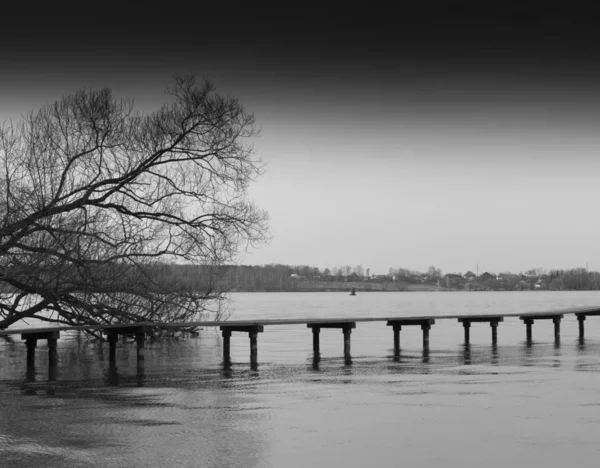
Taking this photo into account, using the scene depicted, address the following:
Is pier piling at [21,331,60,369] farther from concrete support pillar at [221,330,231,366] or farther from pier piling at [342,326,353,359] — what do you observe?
pier piling at [342,326,353,359]

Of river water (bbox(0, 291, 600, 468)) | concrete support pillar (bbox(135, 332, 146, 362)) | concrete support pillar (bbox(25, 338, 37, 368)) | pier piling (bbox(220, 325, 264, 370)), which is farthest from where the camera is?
pier piling (bbox(220, 325, 264, 370))

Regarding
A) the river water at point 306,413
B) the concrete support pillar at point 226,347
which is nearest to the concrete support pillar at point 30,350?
the river water at point 306,413

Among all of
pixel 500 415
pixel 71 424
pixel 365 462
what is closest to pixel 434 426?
pixel 500 415

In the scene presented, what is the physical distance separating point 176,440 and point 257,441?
1.02 metres

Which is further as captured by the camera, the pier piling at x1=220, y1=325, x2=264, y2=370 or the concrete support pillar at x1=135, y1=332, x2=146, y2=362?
the pier piling at x1=220, y1=325, x2=264, y2=370

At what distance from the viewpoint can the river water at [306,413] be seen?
10.2m

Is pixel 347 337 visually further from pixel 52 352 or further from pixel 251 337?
pixel 52 352

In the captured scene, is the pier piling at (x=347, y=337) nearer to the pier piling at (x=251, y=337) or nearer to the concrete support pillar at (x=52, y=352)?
the pier piling at (x=251, y=337)

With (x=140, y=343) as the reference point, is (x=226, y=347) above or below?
below

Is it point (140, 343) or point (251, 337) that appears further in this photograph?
point (251, 337)

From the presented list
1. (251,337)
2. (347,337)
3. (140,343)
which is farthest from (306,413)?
(347,337)

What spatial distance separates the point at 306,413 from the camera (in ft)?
44.5

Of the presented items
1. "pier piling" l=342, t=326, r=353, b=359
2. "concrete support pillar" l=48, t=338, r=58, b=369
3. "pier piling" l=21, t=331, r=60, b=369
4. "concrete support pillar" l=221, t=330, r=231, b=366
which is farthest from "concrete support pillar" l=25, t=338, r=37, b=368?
"pier piling" l=342, t=326, r=353, b=359

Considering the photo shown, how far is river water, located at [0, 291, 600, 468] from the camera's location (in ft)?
33.3
